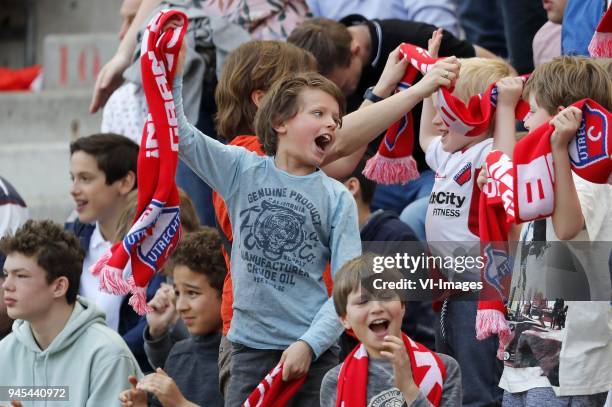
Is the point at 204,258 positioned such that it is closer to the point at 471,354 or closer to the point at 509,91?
the point at 471,354

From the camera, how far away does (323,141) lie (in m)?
4.27

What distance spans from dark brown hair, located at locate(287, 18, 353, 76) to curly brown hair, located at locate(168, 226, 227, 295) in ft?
2.90

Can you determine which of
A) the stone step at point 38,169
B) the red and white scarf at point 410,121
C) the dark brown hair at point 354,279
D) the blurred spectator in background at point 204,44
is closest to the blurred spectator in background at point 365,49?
the blurred spectator in background at point 204,44

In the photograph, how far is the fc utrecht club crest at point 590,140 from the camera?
3.80 meters

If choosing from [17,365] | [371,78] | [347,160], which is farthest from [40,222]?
[371,78]

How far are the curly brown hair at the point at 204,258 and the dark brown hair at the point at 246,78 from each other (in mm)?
537

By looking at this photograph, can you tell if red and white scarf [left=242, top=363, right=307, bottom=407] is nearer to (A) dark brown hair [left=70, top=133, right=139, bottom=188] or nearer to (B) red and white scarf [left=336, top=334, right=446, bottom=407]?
(B) red and white scarf [left=336, top=334, right=446, bottom=407]

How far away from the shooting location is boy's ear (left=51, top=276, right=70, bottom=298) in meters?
5.04

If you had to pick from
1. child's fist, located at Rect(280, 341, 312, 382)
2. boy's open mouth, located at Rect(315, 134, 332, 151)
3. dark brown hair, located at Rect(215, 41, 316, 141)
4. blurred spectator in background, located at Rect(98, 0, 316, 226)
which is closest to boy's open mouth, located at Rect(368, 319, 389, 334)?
child's fist, located at Rect(280, 341, 312, 382)

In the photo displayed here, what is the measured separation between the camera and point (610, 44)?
465cm

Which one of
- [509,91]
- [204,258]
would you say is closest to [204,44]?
[204,258]

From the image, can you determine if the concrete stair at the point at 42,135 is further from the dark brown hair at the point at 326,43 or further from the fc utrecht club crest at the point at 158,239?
the fc utrecht club crest at the point at 158,239

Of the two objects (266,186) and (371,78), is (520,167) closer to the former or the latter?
(266,186)

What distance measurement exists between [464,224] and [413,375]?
0.86m
